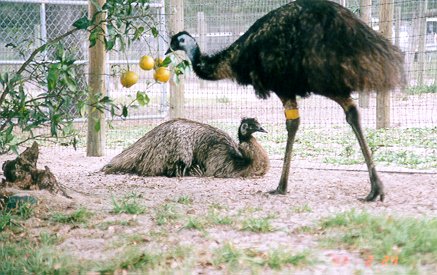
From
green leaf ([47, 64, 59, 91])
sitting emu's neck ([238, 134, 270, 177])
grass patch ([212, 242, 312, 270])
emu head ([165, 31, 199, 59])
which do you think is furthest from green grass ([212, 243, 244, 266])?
sitting emu's neck ([238, 134, 270, 177])

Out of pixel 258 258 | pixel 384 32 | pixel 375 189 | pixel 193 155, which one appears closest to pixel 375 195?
pixel 375 189

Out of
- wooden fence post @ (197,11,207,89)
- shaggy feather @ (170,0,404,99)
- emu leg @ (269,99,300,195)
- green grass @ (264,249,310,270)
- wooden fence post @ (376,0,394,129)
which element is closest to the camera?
green grass @ (264,249,310,270)

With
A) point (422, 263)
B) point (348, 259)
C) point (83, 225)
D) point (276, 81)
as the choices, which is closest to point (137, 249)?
point (83, 225)

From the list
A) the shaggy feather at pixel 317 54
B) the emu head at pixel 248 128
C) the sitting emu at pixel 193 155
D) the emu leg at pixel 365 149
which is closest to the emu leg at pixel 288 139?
the shaggy feather at pixel 317 54

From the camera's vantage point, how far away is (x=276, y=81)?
18.1ft

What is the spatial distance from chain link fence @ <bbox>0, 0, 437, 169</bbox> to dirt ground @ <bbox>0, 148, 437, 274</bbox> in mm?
1220

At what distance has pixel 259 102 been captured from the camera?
13.8m

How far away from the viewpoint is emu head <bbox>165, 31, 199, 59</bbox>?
6.31m

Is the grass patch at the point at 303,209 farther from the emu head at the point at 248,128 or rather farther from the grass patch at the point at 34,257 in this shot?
the emu head at the point at 248,128

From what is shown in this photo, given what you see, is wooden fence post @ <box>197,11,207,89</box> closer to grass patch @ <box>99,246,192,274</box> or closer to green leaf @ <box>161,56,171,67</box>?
green leaf @ <box>161,56,171,67</box>

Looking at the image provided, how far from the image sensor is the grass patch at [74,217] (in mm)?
4660

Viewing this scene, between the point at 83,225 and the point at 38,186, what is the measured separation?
2.75 ft

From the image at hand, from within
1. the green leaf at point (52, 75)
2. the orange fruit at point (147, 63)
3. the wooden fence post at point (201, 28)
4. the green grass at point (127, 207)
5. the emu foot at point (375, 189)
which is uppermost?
the wooden fence post at point (201, 28)

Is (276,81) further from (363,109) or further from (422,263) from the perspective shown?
(363,109)
